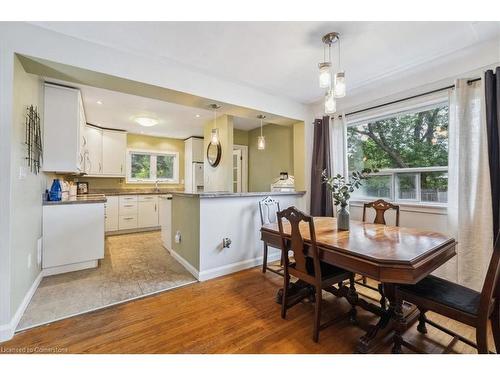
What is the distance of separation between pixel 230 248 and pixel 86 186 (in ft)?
13.0

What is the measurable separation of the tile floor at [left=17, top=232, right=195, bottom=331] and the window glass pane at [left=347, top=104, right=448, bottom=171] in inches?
113

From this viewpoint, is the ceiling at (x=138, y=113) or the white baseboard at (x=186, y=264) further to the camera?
A: the ceiling at (x=138, y=113)

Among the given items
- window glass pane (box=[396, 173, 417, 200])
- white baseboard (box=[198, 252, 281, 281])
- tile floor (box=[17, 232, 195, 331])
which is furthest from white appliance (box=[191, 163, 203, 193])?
window glass pane (box=[396, 173, 417, 200])

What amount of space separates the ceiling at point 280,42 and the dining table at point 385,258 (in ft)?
5.62

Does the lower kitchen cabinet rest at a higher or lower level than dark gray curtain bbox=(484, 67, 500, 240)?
lower

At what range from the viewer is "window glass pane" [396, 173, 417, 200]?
8.81 ft

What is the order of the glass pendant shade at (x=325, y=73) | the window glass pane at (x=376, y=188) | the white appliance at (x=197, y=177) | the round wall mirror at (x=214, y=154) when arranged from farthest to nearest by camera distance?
the white appliance at (x=197, y=177), the round wall mirror at (x=214, y=154), the window glass pane at (x=376, y=188), the glass pendant shade at (x=325, y=73)

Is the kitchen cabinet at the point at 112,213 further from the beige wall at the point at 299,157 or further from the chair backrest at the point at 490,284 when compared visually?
the chair backrest at the point at 490,284

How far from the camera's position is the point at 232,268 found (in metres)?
2.89

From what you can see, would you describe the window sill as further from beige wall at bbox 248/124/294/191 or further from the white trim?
the white trim

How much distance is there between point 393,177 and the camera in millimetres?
2875

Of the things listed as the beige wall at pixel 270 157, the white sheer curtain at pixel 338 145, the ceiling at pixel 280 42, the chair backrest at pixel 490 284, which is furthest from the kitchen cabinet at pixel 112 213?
the chair backrest at pixel 490 284

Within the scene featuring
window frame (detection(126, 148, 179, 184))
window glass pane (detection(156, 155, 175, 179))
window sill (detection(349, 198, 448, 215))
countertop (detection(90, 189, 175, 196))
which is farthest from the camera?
window glass pane (detection(156, 155, 175, 179))

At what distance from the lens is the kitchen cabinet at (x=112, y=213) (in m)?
→ 4.84
